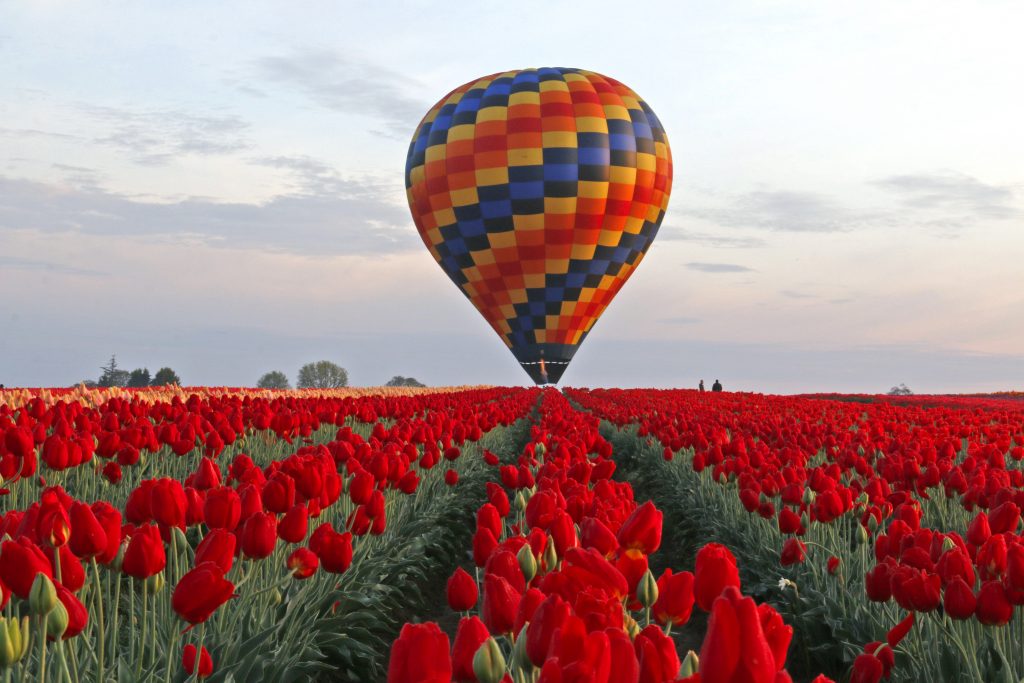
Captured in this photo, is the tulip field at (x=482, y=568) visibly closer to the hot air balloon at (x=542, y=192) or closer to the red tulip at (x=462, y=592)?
the red tulip at (x=462, y=592)

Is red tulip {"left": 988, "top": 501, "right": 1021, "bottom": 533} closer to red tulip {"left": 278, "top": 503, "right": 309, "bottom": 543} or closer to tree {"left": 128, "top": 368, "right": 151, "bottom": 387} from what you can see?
red tulip {"left": 278, "top": 503, "right": 309, "bottom": 543}

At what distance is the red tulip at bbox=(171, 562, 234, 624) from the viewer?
2699 mm

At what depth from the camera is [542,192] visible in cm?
3025

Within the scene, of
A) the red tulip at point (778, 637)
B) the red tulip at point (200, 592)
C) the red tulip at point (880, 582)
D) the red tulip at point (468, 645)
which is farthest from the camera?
the red tulip at point (880, 582)

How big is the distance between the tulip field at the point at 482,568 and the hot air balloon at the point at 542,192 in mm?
20868

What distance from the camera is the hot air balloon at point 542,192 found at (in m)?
30.3

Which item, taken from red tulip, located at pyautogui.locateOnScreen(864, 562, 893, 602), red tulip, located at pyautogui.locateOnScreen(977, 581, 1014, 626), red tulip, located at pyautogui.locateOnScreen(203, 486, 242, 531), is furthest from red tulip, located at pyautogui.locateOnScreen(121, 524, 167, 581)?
red tulip, located at pyautogui.locateOnScreen(977, 581, 1014, 626)

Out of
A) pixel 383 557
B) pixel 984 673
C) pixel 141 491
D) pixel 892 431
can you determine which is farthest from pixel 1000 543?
pixel 892 431

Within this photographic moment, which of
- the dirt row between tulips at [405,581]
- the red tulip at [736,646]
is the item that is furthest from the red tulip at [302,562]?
the red tulip at [736,646]

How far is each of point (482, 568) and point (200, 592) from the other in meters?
2.71

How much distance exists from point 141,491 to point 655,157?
99.0 ft

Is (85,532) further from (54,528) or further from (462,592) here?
(462,592)

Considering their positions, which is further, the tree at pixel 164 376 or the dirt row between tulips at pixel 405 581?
the tree at pixel 164 376

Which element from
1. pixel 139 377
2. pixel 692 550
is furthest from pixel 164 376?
pixel 692 550
